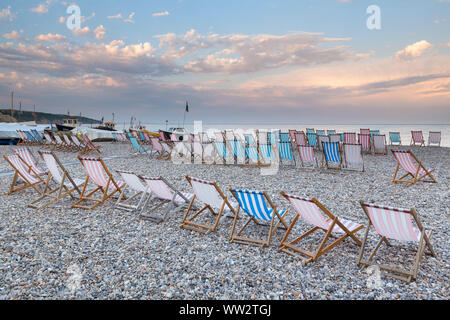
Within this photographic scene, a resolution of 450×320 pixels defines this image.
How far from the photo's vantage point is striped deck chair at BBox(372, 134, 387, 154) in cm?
1250

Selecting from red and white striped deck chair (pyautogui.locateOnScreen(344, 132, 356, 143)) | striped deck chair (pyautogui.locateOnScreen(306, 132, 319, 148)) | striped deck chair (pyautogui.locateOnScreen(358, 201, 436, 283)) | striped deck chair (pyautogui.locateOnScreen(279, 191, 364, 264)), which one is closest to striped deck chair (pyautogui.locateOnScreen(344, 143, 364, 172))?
red and white striped deck chair (pyautogui.locateOnScreen(344, 132, 356, 143))

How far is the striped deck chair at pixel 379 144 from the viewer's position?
12.5 meters

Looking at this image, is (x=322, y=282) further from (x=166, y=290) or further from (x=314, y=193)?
(x=314, y=193)

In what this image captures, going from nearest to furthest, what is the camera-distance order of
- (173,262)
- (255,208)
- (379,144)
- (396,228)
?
(396,228) < (173,262) < (255,208) < (379,144)

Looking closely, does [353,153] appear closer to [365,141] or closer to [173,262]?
[365,141]

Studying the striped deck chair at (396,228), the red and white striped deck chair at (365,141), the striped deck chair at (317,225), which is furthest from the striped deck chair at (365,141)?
the striped deck chair at (396,228)

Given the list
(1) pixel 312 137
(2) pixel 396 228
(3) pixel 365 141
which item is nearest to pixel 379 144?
(3) pixel 365 141

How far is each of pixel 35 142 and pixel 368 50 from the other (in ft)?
64.0

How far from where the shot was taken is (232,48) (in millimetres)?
18656

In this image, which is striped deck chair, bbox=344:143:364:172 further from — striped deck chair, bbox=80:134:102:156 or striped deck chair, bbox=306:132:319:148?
striped deck chair, bbox=80:134:102:156

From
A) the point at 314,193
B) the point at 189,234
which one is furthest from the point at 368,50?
the point at 189,234

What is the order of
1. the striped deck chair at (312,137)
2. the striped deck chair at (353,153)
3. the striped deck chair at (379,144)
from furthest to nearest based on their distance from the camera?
1. the striped deck chair at (312,137)
2. the striped deck chair at (379,144)
3. the striped deck chair at (353,153)

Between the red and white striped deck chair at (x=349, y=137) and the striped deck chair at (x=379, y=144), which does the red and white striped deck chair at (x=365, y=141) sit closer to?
the striped deck chair at (x=379, y=144)

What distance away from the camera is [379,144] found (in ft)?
41.4
